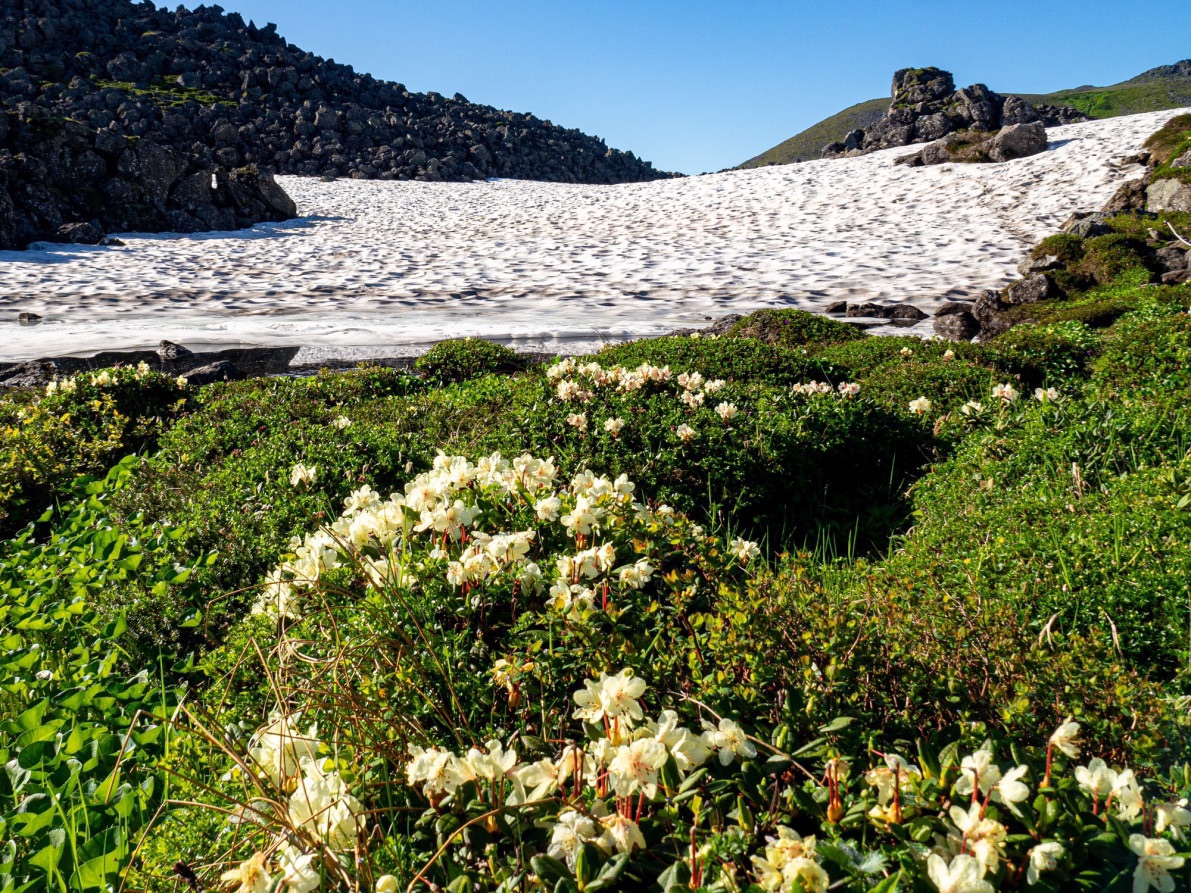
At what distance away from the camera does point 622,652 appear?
6.72 ft

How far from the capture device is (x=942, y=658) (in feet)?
7.78

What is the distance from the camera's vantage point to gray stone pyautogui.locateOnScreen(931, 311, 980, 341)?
11.3 meters

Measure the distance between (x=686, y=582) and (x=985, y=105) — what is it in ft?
136

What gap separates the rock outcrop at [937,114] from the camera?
Answer: 1407 inches

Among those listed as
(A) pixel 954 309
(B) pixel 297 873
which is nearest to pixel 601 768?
(B) pixel 297 873

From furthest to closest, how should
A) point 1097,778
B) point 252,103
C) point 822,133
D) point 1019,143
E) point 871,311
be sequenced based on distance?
point 822,133 → point 252,103 → point 1019,143 → point 871,311 → point 1097,778

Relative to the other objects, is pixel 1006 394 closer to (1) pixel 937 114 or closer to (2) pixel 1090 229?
(2) pixel 1090 229

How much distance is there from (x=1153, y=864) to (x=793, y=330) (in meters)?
9.42

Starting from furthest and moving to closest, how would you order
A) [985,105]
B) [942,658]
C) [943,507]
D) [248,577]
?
[985,105] < [943,507] < [248,577] < [942,658]

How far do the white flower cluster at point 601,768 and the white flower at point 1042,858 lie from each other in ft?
1.67

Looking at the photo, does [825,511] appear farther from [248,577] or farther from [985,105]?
[985,105]

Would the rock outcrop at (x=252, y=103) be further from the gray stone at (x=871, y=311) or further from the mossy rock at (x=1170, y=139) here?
the mossy rock at (x=1170, y=139)

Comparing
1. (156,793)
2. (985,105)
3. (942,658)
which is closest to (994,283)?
(942,658)

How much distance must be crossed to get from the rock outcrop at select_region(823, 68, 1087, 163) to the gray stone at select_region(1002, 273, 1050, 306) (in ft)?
81.8
